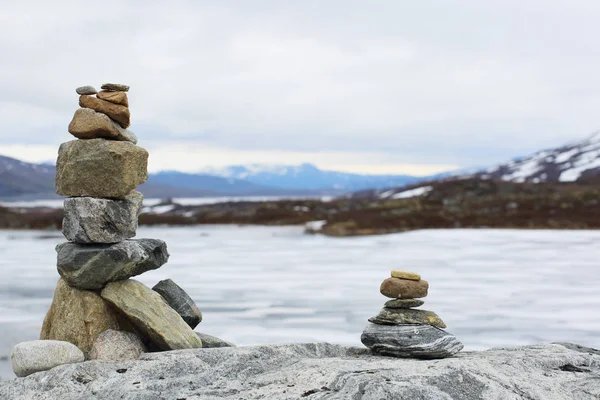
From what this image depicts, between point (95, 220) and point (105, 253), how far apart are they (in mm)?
741

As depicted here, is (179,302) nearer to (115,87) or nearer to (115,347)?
(115,347)

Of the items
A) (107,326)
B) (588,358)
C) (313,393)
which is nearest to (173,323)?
(107,326)

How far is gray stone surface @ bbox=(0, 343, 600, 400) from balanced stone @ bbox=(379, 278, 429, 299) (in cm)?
146

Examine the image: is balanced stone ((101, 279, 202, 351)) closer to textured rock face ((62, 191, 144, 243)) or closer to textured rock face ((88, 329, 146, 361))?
textured rock face ((88, 329, 146, 361))

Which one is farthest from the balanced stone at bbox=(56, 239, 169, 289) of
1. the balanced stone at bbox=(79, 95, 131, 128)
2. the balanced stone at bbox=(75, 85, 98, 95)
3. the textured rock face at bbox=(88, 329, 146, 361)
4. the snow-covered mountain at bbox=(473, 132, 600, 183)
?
the snow-covered mountain at bbox=(473, 132, 600, 183)

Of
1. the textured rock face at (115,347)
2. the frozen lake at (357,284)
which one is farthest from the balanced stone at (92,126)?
the frozen lake at (357,284)

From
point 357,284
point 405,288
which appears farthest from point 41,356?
Answer: point 357,284

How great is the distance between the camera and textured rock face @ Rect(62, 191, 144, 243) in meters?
14.1

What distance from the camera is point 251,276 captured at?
33.4 metres

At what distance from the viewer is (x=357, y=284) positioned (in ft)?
99.9

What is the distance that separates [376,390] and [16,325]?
15.0 meters

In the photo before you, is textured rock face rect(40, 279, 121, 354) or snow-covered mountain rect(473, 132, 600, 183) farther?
snow-covered mountain rect(473, 132, 600, 183)

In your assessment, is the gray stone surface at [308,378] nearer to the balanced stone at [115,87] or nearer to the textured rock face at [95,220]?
the textured rock face at [95,220]

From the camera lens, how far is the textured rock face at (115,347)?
524 inches
